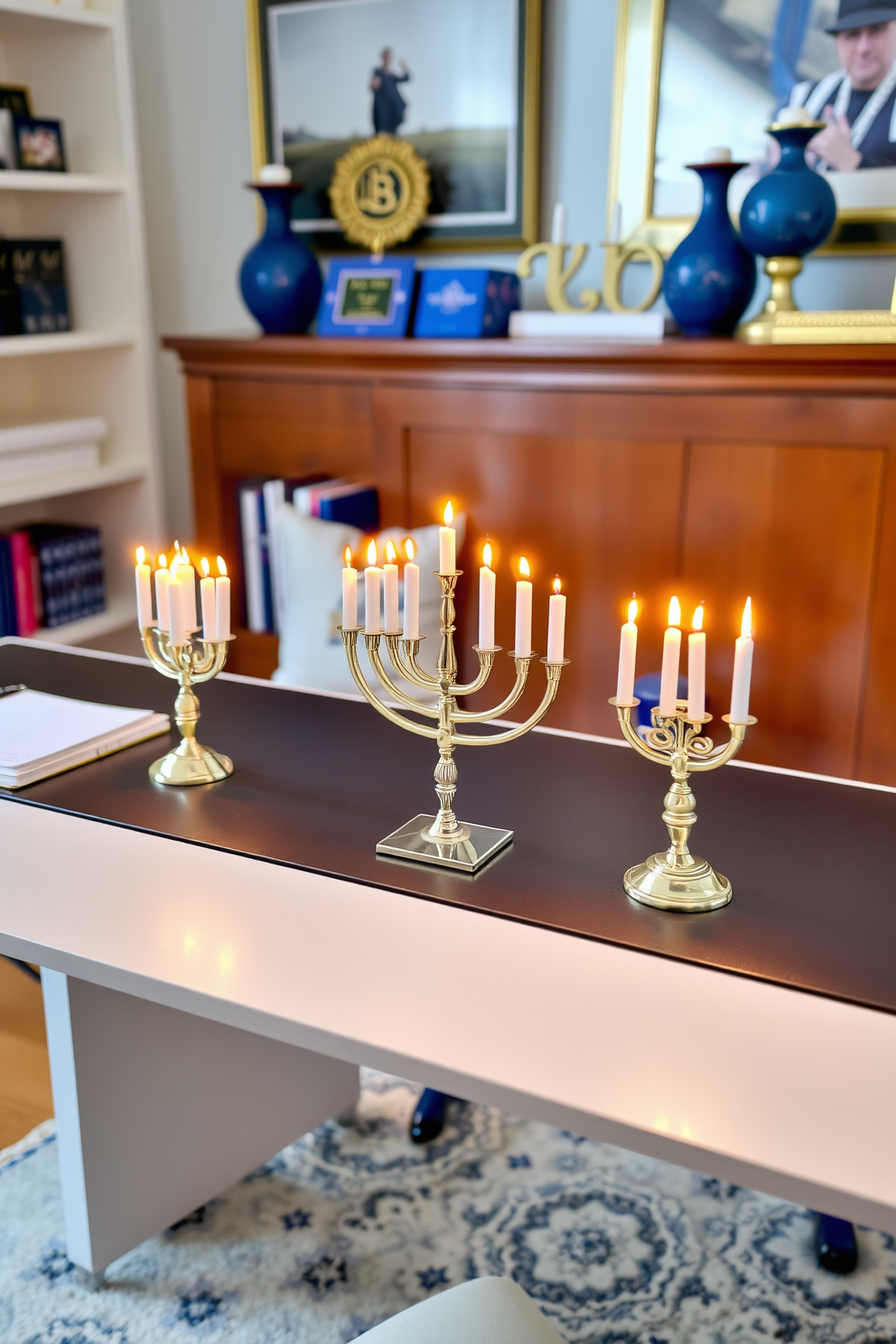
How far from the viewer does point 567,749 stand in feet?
5.35

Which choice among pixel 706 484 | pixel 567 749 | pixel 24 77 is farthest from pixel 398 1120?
pixel 24 77

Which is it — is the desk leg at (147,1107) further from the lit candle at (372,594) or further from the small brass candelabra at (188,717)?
the lit candle at (372,594)

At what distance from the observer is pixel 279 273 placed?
9.34 feet

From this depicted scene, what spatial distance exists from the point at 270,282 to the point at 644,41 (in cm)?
100

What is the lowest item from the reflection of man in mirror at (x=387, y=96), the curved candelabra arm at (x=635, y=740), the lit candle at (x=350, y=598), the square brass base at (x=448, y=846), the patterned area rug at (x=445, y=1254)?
the patterned area rug at (x=445, y=1254)

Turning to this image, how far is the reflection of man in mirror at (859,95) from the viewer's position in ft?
7.67

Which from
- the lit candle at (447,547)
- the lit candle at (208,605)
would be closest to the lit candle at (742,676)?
the lit candle at (447,547)

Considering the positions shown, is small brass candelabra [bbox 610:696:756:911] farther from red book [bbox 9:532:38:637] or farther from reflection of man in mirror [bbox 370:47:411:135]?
red book [bbox 9:532:38:637]

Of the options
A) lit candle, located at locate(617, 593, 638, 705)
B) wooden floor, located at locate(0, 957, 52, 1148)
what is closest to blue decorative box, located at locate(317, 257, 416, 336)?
wooden floor, located at locate(0, 957, 52, 1148)

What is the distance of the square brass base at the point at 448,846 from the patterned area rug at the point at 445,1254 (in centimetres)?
67

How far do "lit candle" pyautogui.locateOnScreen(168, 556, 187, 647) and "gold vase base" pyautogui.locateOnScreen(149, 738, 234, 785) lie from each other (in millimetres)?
146

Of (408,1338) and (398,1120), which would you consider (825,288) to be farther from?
(408,1338)

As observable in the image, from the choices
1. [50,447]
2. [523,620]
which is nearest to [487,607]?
[523,620]

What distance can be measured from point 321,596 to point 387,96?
1.31m
